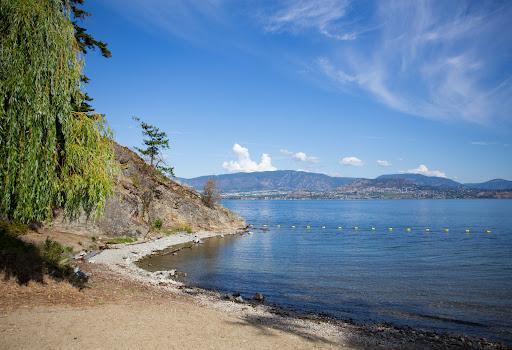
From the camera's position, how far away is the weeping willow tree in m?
12.3

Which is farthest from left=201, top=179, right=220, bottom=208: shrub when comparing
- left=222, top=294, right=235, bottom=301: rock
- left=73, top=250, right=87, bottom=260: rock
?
left=222, top=294, right=235, bottom=301: rock

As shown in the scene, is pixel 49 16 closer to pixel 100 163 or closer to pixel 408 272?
pixel 100 163

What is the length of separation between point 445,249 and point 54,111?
53.9 meters

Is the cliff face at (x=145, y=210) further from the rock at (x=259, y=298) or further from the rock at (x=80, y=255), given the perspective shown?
the rock at (x=259, y=298)

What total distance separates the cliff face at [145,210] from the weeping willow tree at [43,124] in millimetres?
19978

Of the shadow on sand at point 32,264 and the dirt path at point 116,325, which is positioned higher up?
the shadow on sand at point 32,264

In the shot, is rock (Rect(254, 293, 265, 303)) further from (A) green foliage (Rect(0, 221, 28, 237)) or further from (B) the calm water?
(A) green foliage (Rect(0, 221, 28, 237))

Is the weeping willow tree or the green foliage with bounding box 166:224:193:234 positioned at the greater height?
the weeping willow tree

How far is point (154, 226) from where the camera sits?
5581 cm

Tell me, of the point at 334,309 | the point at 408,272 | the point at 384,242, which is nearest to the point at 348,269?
the point at 408,272

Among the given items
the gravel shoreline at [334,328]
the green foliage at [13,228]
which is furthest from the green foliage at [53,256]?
the gravel shoreline at [334,328]

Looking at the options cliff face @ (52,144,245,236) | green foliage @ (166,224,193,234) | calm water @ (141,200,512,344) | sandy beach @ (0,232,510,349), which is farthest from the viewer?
green foliage @ (166,224,193,234)

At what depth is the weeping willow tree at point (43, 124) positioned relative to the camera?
1229 centimetres

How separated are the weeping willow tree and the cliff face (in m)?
20.0
